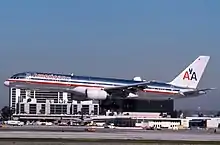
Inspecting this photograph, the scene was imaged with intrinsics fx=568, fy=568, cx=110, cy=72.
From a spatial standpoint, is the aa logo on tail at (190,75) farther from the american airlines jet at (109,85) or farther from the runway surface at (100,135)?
the runway surface at (100,135)

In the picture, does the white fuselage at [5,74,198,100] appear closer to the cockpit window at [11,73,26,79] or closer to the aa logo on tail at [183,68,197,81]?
the cockpit window at [11,73,26,79]

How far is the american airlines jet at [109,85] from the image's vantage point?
318ft

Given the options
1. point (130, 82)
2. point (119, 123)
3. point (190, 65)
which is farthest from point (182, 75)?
point (119, 123)

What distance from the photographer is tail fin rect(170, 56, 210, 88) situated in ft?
383

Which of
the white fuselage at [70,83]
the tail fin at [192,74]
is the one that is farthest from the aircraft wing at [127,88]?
the tail fin at [192,74]

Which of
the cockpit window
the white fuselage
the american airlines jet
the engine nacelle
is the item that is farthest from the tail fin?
the cockpit window

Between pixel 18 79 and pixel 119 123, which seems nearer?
pixel 18 79

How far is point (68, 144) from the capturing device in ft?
181

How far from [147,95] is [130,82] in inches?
168

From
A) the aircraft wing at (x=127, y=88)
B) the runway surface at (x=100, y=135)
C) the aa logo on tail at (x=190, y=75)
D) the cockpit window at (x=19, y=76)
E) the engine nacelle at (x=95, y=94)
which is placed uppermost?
the aa logo on tail at (x=190, y=75)

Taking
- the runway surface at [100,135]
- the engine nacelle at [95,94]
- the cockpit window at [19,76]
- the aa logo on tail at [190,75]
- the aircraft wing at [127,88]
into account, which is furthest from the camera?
the aa logo on tail at [190,75]

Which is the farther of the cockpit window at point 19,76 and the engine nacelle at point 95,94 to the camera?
the engine nacelle at point 95,94

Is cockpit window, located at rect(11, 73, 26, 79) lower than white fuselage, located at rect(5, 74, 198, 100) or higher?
higher

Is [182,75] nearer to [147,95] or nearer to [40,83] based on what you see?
[147,95]
